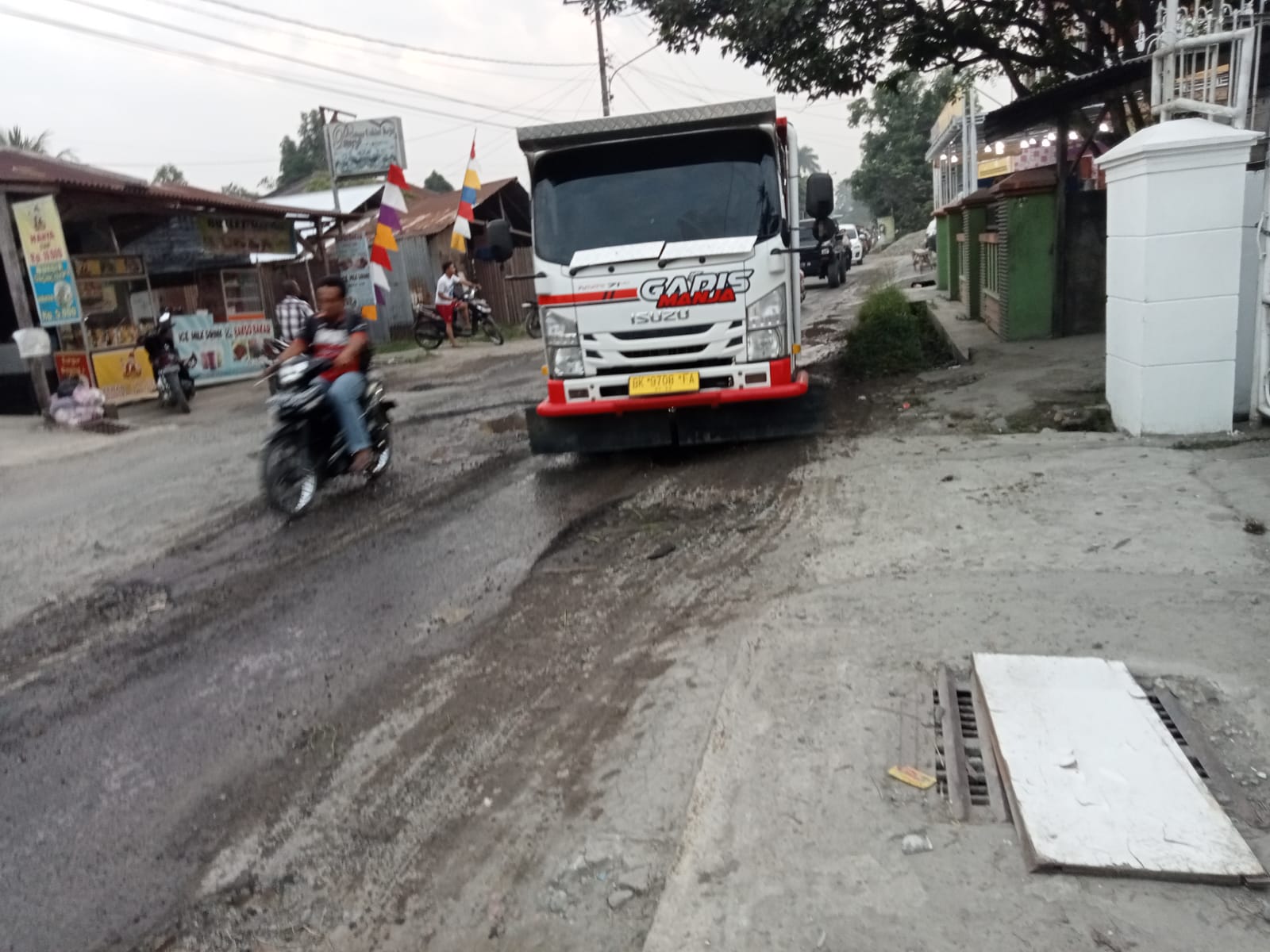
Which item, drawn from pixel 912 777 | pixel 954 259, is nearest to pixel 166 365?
pixel 912 777

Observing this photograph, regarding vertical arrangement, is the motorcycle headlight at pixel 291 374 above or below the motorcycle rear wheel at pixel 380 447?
above

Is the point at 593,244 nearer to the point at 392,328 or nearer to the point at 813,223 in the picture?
the point at 813,223

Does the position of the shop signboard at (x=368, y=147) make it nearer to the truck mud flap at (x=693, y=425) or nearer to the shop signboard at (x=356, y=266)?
the shop signboard at (x=356, y=266)

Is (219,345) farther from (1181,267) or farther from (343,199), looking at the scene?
(1181,267)

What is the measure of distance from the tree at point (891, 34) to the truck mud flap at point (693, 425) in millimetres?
5444

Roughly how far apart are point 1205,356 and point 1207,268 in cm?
58

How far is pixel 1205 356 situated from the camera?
647 cm

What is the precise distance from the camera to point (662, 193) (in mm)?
7500

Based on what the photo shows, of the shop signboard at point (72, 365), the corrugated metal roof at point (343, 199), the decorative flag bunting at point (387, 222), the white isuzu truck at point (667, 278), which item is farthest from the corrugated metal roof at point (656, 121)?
the corrugated metal roof at point (343, 199)

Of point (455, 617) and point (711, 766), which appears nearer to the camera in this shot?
point (711, 766)

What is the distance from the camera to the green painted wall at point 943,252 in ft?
65.1

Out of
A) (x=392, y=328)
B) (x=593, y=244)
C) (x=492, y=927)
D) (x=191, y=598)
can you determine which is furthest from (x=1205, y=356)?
(x=392, y=328)

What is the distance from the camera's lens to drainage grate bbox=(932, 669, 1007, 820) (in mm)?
2850

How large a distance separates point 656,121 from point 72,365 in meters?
10.4
